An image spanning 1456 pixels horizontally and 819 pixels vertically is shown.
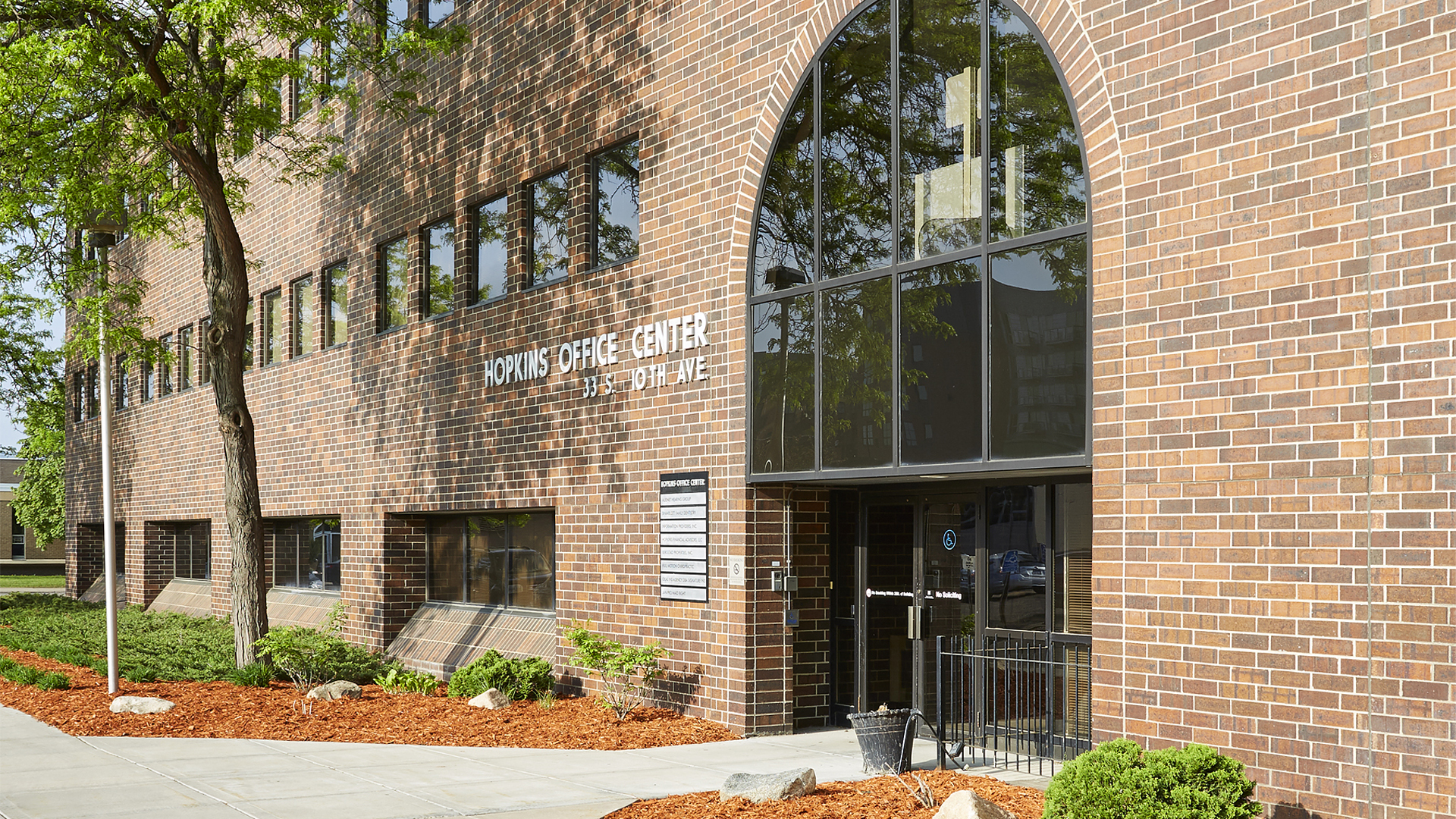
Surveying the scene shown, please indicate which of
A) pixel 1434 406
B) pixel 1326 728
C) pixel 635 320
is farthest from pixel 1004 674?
pixel 635 320

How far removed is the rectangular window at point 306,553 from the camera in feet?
73.3

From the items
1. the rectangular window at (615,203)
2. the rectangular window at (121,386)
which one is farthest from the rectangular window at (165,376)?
the rectangular window at (615,203)

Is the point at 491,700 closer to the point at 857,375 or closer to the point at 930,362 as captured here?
the point at 857,375

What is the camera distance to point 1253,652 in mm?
7965

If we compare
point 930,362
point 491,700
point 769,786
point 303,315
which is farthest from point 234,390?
point 769,786

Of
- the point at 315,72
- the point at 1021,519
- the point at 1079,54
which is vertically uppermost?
the point at 315,72

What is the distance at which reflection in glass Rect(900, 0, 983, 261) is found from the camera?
33.8ft

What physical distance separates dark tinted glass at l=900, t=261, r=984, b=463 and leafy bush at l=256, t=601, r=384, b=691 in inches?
342

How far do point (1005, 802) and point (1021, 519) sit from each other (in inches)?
112

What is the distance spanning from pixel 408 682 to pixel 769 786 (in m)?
8.60

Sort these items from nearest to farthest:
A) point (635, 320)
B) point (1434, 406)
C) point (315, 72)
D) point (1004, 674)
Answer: point (1434, 406) < point (1004, 674) < point (635, 320) < point (315, 72)

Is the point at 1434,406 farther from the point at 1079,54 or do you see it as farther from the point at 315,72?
the point at 315,72

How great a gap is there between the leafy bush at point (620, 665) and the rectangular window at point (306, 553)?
9.79 meters

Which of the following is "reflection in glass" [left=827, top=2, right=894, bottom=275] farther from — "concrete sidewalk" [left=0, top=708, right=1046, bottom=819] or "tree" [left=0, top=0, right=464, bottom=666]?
"tree" [left=0, top=0, right=464, bottom=666]
